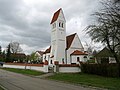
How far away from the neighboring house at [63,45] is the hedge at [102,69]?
21056 millimetres

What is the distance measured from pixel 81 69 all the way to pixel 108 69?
9195 mm

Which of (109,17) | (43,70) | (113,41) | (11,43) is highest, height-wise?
(11,43)

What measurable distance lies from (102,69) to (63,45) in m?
29.3

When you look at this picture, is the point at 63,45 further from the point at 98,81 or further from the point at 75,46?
the point at 98,81

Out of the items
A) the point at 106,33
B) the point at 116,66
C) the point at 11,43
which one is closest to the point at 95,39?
the point at 106,33

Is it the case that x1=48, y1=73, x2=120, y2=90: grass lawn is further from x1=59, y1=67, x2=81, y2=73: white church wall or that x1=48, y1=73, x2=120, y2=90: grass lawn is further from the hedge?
x1=59, y1=67, x2=81, y2=73: white church wall

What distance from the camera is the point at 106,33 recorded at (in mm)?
28531

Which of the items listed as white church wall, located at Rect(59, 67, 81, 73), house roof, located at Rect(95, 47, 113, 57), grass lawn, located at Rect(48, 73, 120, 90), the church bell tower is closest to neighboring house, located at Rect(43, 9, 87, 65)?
the church bell tower

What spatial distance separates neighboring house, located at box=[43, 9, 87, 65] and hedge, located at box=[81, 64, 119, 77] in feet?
69.1

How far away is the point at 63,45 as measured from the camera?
6028 cm

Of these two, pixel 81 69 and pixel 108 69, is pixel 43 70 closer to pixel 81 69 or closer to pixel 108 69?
pixel 81 69

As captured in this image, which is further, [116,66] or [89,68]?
[89,68]

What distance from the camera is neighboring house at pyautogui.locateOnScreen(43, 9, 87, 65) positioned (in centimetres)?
5881

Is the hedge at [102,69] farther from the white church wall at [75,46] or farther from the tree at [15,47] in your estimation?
the tree at [15,47]
